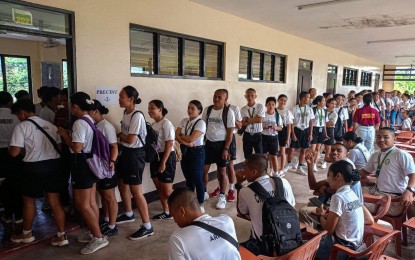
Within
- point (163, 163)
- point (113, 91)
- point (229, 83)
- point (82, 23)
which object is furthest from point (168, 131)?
point (229, 83)

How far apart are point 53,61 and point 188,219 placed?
7586mm

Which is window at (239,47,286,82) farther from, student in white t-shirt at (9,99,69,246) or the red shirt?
Result: student in white t-shirt at (9,99,69,246)

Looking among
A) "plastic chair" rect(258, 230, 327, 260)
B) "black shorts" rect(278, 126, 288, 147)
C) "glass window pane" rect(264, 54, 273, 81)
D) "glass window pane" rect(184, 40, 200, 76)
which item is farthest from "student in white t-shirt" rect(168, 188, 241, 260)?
"glass window pane" rect(264, 54, 273, 81)

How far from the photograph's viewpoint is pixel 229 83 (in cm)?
541

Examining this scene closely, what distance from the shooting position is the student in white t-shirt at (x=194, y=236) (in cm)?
141

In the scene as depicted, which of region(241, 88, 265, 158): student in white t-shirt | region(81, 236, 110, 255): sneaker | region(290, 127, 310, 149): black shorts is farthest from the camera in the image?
region(290, 127, 310, 149): black shorts

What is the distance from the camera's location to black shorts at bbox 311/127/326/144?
238 inches

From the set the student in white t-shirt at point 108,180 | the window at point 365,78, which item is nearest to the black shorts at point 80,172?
the student in white t-shirt at point 108,180

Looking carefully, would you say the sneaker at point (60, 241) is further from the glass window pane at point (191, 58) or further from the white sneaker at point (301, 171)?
the white sneaker at point (301, 171)

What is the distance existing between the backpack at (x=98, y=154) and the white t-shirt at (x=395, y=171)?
283 centimetres

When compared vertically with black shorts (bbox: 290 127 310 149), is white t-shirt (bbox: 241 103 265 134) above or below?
above

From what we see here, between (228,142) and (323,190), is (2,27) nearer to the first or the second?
(228,142)

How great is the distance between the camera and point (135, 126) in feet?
10.00

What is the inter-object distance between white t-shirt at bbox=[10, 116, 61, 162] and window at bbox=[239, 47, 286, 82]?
3.75 meters
